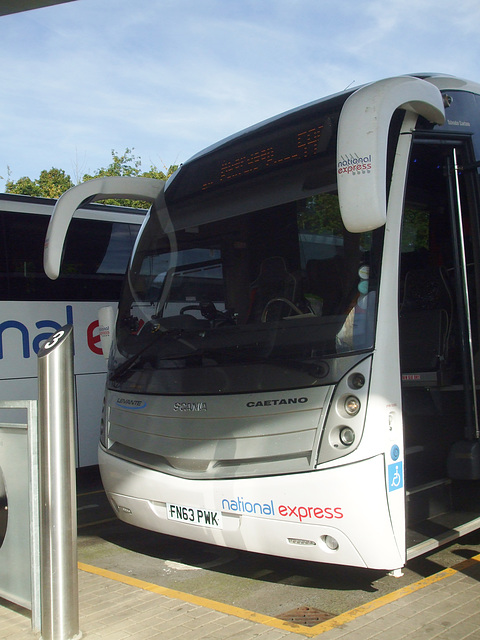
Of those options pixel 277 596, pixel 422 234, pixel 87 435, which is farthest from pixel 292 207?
pixel 87 435

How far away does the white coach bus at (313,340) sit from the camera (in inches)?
168

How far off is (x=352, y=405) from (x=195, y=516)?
1.36 m

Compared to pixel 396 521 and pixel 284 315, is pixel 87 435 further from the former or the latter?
pixel 396 521

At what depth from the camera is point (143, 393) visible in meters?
5.38

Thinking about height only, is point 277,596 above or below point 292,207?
below

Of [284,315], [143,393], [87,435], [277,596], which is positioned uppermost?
[284,315]

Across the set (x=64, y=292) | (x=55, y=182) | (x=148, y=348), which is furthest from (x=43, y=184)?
(x=148, y=348)

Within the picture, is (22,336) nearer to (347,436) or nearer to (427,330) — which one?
(427,330)

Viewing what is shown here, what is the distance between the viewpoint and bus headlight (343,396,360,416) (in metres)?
4.31

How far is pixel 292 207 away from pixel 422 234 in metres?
1.62

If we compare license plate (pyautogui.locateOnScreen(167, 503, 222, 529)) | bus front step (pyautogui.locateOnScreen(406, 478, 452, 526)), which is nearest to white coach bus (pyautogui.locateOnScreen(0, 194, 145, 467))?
license plate (pyautogui.locateOnScreen(167, 503, 222, 529))

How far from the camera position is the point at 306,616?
4398 millimetres

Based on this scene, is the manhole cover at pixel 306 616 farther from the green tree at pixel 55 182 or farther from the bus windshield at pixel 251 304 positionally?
the green tree at pixel 55 182

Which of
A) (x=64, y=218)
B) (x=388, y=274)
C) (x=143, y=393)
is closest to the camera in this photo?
(x=388, y=274)
